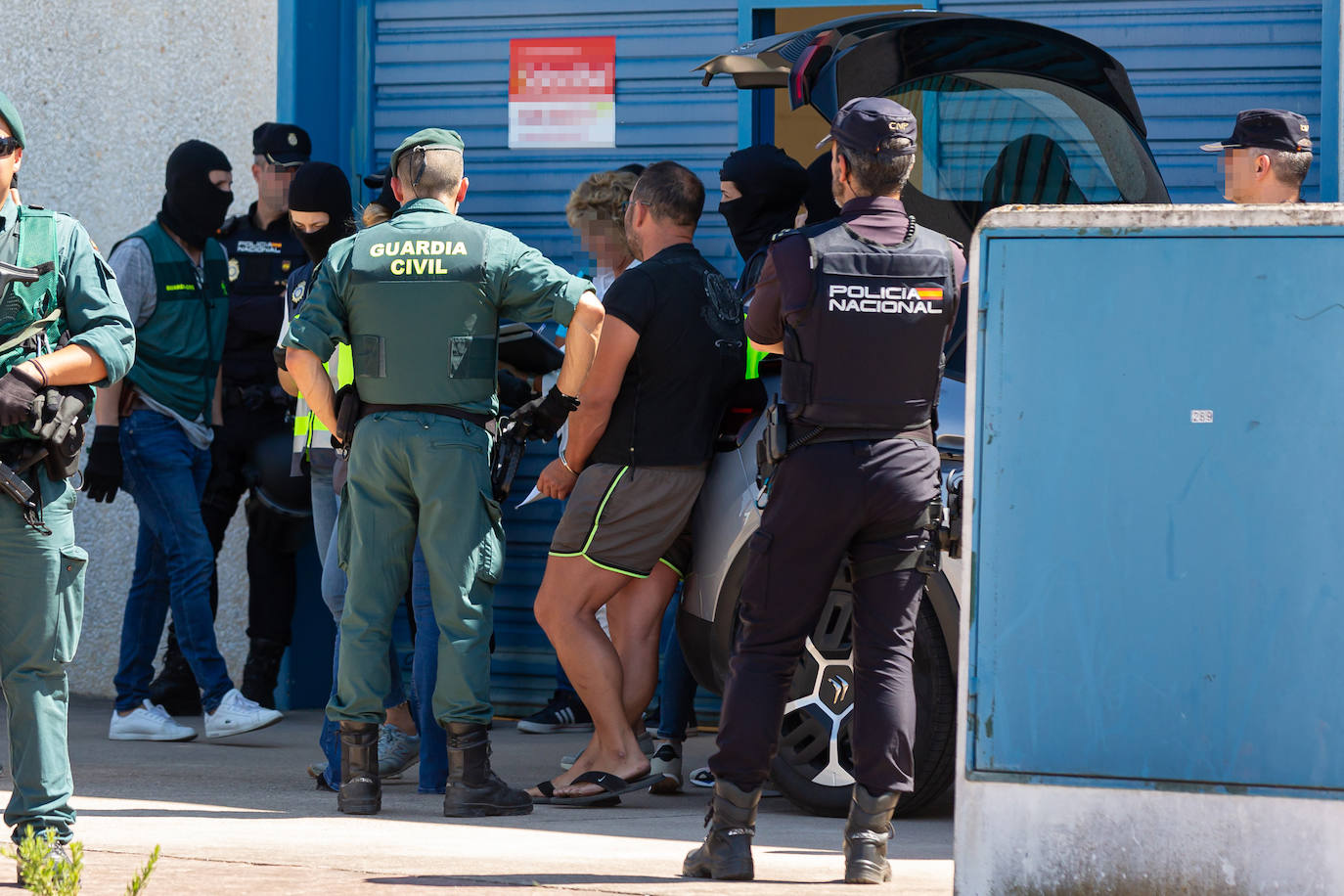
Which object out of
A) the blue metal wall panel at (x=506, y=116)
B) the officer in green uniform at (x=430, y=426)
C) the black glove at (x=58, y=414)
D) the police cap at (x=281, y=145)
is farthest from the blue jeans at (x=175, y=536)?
the black glove at (x=58, y=414)

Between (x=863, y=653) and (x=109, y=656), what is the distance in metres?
5.50

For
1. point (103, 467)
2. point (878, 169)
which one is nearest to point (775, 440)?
point (878, 169)

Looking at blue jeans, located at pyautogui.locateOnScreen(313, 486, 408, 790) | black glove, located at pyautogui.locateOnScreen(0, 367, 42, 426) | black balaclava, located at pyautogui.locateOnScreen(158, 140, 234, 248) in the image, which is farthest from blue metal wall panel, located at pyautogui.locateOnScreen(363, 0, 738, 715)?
black glove, located at pyautogui.locateOnScreen(0, 367, 42, 426)

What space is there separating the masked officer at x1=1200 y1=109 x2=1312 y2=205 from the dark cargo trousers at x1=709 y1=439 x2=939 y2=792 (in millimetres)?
1975

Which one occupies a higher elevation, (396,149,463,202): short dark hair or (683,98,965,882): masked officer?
(396,149,463,202): short dark hair

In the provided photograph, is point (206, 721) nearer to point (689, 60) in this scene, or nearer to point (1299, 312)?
point (689, 60)

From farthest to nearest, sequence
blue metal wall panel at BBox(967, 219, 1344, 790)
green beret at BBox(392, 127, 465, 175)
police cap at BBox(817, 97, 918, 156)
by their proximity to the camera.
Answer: green beret at BBox(392, 127, 465, 175) → police cap at BBox(817, 97, 918, 156) → blue metal wall panel at BBox(967, 219, 1344, 790)

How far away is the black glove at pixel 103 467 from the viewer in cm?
704

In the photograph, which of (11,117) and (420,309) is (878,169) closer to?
(420,309)

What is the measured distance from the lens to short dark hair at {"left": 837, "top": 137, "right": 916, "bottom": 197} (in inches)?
190

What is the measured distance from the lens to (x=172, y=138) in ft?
30.0

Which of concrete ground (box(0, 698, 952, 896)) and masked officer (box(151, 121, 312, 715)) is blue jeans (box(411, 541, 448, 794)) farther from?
masked officer (box(151, 121, 312, 715))

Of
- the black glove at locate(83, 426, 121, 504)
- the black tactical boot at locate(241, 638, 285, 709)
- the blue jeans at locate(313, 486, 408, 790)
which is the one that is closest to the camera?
the blue jeans at locate(313, 486, 408, 790)

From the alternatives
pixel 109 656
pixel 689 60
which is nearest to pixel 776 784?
pixel 689 60
